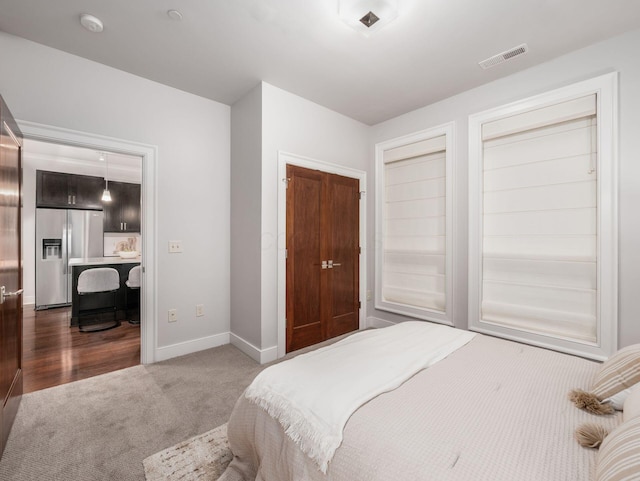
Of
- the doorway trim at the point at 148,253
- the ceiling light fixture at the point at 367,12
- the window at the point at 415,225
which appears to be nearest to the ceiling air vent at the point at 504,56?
the window at the point at 415,225

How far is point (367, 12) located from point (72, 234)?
20.5ft

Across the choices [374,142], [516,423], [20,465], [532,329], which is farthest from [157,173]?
[532,329]

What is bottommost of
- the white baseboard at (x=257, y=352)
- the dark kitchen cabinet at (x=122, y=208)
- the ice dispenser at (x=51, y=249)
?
the white baseboard at (x=257, y=352)

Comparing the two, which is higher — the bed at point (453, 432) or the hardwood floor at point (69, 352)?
the bed at point (453, 432)

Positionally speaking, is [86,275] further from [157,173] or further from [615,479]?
[615,479]

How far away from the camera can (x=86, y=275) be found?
158 inches

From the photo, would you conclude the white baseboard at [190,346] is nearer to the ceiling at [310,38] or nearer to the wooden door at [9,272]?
the wooden door at [9,272]

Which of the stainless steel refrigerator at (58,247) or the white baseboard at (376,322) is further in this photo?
the stainless steel refrigerator at (58,247)

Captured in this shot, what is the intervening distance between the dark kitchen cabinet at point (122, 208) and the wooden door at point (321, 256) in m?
4.85

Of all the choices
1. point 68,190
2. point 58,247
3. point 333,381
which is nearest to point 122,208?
point 68,190

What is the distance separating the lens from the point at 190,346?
3.08 meters

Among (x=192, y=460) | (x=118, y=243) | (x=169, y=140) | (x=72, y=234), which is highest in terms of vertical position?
(x=169, y=140)

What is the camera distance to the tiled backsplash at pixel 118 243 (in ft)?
20.1

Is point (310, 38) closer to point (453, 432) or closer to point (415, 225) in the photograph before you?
point (415, 225)
